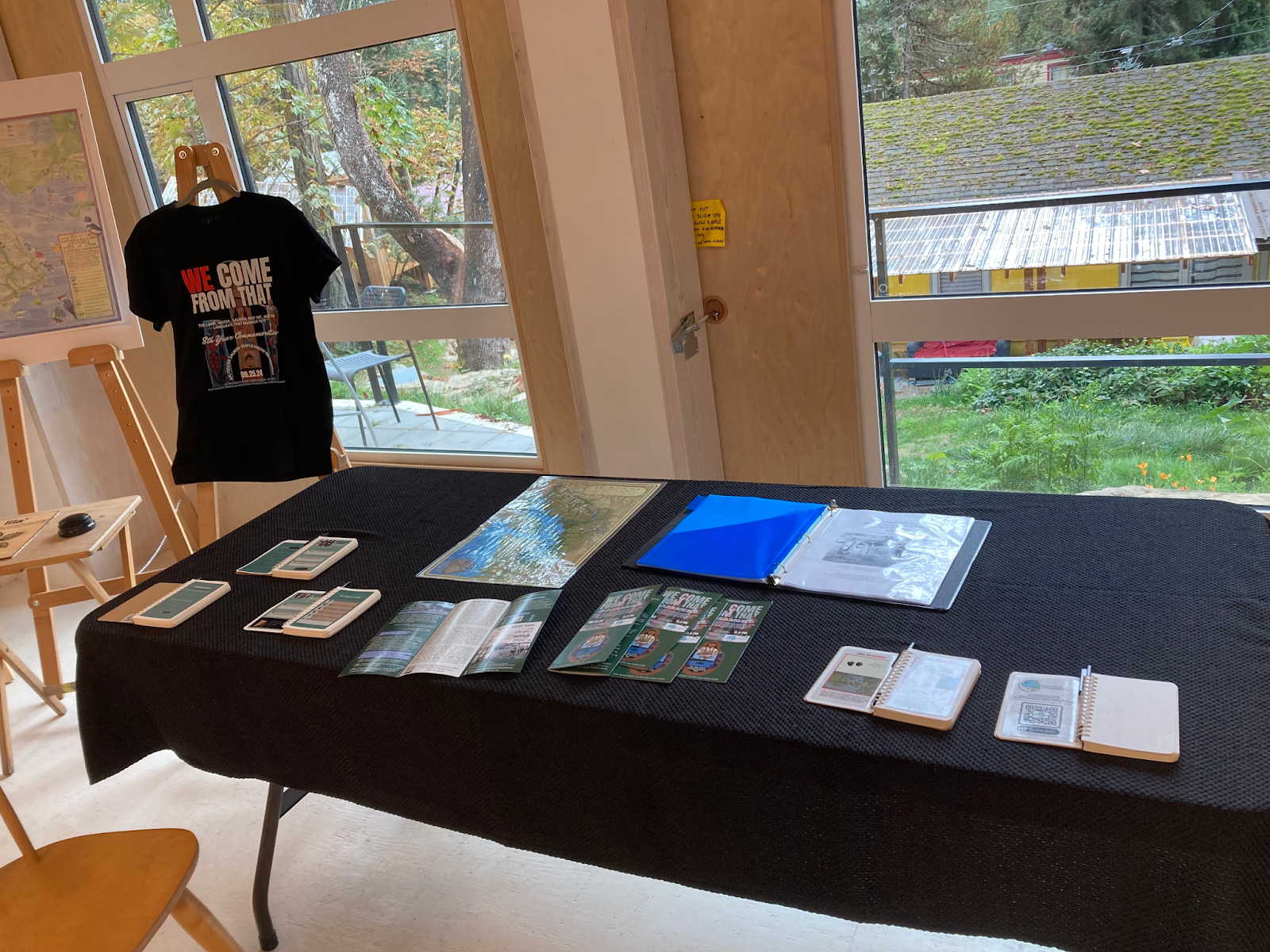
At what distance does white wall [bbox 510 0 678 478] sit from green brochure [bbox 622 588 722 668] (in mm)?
1267

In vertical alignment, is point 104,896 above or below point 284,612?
below

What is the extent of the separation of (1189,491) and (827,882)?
1848 millimetres

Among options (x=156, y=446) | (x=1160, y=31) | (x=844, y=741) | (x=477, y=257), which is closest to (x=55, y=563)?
(x=156, y=446)

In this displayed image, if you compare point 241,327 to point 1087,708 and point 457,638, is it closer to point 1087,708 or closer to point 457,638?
point 457,638

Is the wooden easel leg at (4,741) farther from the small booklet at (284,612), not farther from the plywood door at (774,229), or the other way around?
the plywood door at (774,229)

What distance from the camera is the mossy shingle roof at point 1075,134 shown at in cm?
207

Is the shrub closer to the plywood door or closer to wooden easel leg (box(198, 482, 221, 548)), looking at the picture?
the plywood door

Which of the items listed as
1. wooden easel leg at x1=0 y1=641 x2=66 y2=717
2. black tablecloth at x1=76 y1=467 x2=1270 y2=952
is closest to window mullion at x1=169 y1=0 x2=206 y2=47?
wooden easel leg at x1=0 y1=641 x2=66 y2=717

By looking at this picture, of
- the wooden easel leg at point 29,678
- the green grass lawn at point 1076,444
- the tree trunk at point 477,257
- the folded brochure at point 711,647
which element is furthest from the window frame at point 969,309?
the wooden easel leg at point 29,678

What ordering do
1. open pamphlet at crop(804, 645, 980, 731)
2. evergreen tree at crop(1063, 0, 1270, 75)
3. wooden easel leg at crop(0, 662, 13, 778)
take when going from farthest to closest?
wooden easel leg at crop(0, 662, 13, 778) → evergreen tree at crop(1063, 0, 1270, 75) → open pamphlet at crop(804, 645, 980, 731)

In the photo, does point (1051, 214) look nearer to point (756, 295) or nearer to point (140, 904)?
point (756, 295)

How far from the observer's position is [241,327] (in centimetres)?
259

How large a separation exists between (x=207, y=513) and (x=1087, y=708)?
8.46 feet

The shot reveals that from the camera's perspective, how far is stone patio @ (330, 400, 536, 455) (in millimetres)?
3379
